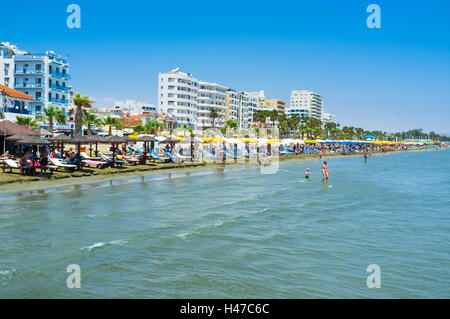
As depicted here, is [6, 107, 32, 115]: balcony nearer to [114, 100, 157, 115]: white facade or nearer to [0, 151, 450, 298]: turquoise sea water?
[0, 151, 450, 298]: turquoise sea water

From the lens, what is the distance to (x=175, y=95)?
10081 cm

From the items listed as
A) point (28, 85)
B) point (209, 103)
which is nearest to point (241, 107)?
point (209, 103)

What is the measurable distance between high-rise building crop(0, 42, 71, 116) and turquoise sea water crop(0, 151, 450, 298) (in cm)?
4090

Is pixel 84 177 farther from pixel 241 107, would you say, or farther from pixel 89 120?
pixel 241 107

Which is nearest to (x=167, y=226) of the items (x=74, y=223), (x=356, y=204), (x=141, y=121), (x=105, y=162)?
(x=74, y=223)

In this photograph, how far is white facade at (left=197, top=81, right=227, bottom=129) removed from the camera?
11070 centimetres

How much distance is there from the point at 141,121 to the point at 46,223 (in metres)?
74.4

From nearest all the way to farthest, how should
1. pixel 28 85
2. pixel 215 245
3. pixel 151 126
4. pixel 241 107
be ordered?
pixel 215 245
pixel 28 85
pixel 151 126
pixel 241 107

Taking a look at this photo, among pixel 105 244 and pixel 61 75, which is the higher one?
pixel 61 75

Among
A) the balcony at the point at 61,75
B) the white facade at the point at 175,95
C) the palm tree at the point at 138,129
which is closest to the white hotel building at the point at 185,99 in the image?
the white facade at the point at 175,95

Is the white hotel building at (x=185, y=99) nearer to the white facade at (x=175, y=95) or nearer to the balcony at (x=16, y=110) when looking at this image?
the white facade at (x=175, y=95)

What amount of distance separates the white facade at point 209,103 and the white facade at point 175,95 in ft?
24.3

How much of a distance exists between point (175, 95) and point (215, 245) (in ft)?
301

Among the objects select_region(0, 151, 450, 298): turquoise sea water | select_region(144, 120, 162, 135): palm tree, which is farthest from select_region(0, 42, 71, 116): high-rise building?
select_region(0, 151, 450, 298): turquoise sea water
